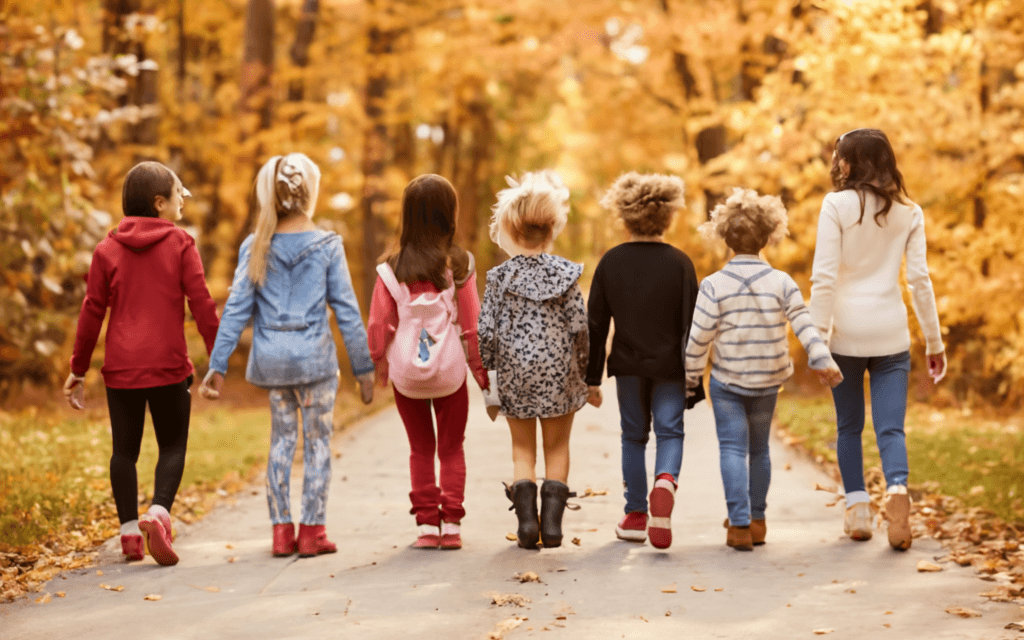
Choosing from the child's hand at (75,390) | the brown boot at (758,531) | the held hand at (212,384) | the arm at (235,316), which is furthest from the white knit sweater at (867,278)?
the child's hand at (75,390)

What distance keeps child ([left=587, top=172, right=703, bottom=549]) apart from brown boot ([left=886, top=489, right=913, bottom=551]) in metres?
1.09

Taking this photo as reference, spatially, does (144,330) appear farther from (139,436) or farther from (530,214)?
(530,214)

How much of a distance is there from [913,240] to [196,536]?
14.3 feet

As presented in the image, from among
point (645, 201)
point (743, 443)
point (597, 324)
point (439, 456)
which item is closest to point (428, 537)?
point (439, 456)

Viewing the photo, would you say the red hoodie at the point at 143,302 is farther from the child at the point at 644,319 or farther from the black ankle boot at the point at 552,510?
the child at the point at 644,319

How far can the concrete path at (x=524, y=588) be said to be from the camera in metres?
4.49

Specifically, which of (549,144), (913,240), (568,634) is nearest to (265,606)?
(568,634)

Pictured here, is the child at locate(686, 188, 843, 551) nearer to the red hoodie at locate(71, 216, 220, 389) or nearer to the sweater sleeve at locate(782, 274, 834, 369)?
the sweater sleeve at locate(782, 274, 834, 369)

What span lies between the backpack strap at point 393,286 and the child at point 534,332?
43cm

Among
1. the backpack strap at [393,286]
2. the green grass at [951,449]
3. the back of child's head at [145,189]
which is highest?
the back of child's head at [145,189]

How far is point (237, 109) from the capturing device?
1432 cm

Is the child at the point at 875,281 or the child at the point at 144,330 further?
the child at the point at 875,281

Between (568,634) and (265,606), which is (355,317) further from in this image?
(568,634)

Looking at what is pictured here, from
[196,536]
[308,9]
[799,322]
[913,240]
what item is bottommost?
[196,536]
